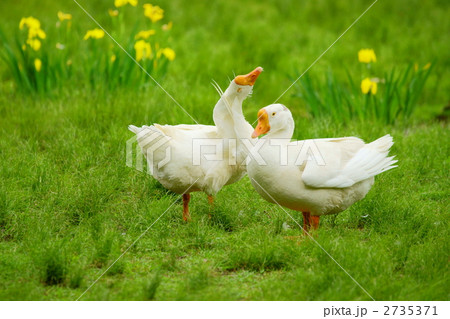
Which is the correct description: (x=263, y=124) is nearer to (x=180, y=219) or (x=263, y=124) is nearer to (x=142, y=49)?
(x=180, y=219)

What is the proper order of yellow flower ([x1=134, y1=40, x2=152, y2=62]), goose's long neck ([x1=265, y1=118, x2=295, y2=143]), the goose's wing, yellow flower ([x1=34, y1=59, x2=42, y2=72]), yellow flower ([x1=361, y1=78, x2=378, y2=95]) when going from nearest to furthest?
the goose's wing
goose's long neck ([x1=265, y1=118, x2=295, y2=143])
yellow flower ([x1=361, y1=78, x2=378, y2=95])
yellow flower ([x1=134, y1=40, x2=152, y2=62])
yellow flower ([x1=34, y1=59, x2=42, y2=72])

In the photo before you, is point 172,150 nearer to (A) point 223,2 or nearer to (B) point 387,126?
(B) point 387,126

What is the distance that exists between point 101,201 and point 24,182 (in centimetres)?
71

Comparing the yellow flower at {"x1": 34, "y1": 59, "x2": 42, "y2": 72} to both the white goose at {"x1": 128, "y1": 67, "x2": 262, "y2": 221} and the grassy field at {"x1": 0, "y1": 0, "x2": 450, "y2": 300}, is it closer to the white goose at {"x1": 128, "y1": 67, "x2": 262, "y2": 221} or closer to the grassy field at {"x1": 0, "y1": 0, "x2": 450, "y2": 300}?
the grassy field at {"x1": 0, "y1": 0, "x2": 450, "y2": 300}

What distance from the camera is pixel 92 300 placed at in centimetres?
290

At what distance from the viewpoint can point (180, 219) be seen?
396 centimetres

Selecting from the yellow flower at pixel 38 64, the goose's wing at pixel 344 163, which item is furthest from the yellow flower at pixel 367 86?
the yellow flower at pixel 38 64

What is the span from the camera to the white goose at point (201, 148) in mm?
3676

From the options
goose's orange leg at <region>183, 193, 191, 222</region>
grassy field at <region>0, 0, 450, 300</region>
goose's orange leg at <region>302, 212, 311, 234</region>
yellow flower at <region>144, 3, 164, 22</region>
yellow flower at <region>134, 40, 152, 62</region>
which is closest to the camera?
grassy field at <region>0, 0, 450, 300</region>

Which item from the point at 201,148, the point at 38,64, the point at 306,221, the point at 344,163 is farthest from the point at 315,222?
the point at 38,64

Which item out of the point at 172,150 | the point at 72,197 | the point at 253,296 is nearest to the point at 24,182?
the point at 72,197

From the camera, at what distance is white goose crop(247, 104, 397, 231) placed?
11.1 feet

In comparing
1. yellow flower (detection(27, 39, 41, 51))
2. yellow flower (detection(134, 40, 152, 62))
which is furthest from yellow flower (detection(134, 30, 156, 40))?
yellow flower (detection(27, 39, 41, 51))

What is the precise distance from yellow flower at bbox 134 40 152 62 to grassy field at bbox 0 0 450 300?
38 cm
